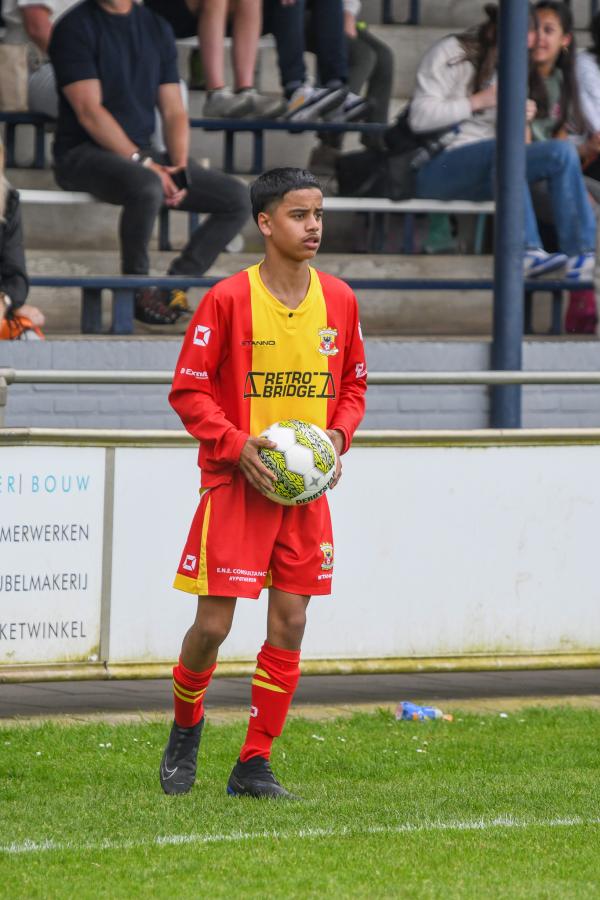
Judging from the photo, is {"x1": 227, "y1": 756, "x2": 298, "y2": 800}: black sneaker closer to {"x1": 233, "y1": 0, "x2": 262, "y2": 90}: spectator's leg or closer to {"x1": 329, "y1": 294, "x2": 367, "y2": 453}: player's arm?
{"x1": 329, "y1": 294, "x2": 367, "y2": 453}: player's arm

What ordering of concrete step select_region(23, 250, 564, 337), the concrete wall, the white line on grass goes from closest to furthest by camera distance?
the white line on grass → the concrete wall → concrete step select_region(23, 250, 564, 337)

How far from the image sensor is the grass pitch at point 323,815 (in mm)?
4336

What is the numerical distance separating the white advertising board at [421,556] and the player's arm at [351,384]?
1705mm

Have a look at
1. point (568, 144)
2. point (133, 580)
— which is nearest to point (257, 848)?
point (133, 580)

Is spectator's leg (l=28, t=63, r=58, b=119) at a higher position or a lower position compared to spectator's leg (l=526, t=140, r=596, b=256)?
higher

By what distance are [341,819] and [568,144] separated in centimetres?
710

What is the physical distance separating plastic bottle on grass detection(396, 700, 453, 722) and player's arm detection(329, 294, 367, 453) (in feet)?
6.39

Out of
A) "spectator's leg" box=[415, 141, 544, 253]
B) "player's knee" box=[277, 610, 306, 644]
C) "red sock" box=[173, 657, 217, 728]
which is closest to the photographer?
"player's knee" box=[277, 610, 306, 644]

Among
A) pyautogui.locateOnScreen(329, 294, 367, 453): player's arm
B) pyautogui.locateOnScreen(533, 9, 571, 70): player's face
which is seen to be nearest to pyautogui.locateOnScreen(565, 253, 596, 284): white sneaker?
pyautogui.locateOnScreen(533, 9, 571, 70): player's face

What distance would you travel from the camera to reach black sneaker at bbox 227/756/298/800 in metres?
5.29

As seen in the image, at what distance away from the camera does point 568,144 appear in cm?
1118

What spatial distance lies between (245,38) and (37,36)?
61.1 inches

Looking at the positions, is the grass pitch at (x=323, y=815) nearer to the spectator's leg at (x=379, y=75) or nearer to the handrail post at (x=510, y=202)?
the handrail post at (x=510, y=202)

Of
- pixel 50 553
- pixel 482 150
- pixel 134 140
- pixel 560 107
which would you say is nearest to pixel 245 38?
pixel 134 140
